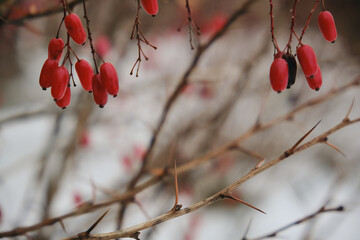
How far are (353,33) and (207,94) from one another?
1.20 meters

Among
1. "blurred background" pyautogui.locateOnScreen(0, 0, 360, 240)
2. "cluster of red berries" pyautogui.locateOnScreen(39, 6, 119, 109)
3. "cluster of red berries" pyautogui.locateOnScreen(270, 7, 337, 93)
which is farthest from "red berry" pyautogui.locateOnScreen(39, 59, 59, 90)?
"blurred background" pyautogui.locateOnScreen(0, 0, 360, 240)

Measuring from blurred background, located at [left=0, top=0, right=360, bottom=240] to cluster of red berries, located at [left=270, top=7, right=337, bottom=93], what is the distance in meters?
0.72

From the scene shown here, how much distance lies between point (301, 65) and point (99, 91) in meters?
0.27

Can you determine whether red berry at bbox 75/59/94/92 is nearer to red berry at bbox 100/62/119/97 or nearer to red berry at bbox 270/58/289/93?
red berry at bbox 100/62/119/97

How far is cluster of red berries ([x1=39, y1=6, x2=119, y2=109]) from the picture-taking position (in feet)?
1.35

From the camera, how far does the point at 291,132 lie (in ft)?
6.02

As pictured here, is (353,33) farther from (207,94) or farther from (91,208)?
(91,208)

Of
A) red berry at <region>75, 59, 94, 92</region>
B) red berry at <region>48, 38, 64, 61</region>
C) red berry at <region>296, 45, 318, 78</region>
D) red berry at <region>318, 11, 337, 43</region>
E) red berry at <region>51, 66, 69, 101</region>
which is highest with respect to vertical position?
red berry at <region>48, 38, 64, 61</region>

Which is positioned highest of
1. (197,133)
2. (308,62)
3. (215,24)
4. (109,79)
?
(215,24)

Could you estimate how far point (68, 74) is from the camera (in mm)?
437

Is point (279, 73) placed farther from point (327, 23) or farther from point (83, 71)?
point (83, 71)

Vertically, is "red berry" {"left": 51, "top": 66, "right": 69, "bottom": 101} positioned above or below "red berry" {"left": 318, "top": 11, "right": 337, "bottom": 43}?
above

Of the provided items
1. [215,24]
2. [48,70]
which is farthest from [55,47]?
[215,24]

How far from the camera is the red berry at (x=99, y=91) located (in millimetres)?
441
